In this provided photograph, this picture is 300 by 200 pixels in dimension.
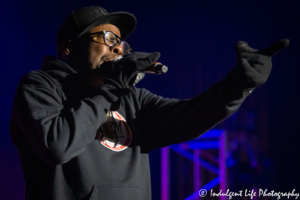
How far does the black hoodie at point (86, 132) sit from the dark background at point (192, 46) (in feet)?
4.36

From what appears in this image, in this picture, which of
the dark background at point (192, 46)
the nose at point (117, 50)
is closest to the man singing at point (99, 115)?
the nose at point (117, 50)

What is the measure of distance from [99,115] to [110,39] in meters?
0.59

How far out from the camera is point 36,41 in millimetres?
2725

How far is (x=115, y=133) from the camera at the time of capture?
1276mm

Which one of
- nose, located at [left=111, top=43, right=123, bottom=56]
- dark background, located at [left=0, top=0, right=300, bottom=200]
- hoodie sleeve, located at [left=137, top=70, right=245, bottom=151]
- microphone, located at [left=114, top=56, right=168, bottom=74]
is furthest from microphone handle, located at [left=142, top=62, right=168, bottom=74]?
dark background, located at [left=0, top=0, right=300, bottom=200]

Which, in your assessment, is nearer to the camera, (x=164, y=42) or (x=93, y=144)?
(x=93, y=144)

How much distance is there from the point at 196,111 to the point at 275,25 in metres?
2.21

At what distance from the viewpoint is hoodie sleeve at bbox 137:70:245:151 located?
1.12m

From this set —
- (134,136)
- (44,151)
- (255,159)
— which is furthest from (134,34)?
(44,151)

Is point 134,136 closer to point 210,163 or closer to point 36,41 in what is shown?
point 36,41

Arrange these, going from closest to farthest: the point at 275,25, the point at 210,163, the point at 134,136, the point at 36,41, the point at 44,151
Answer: the point at 44,151, the point at 134,136, the point at 36,41, the point at 275,25, the point at 210,163

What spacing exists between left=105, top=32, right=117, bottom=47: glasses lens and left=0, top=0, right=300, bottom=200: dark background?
4.47 ft

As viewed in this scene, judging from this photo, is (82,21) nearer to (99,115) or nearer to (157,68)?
(157,68)

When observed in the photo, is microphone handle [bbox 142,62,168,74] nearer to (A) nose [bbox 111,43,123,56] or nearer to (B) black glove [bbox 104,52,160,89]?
(B) black glove [bbox 104,52,160,89]
